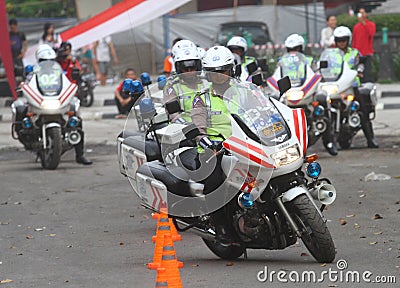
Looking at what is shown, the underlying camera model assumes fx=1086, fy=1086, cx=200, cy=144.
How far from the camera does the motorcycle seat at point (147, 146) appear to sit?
30.2ft

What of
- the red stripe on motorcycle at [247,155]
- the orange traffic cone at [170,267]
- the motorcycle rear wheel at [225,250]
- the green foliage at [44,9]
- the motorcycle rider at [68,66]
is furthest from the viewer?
the green foliage at [44,9]

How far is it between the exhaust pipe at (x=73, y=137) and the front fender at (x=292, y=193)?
7501 millimetres

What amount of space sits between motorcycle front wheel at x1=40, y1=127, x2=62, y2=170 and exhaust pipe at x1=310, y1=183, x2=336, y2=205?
712 centimetres

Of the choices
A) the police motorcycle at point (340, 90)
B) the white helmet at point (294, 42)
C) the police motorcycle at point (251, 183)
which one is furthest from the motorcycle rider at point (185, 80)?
the police motorcycle at point (340, 90)

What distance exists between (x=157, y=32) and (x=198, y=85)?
22.8 metres

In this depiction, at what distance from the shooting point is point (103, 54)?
30.7m

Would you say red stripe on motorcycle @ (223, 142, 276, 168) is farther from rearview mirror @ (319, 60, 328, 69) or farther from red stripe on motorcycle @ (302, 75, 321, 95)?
rearview mirror @ (319, 60, 328, 69)

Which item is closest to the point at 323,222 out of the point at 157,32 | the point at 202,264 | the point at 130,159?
the point at 202,264

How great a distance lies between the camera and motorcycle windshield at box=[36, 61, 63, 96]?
14.7m

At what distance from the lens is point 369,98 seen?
51.5 ft

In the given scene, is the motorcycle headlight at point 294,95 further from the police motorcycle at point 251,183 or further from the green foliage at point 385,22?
the green foliage at point 385,22

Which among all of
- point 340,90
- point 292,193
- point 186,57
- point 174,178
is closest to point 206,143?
point 174,178

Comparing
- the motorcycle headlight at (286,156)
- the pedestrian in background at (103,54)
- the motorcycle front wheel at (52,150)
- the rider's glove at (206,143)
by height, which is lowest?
the pedestrian in background at (103,54)

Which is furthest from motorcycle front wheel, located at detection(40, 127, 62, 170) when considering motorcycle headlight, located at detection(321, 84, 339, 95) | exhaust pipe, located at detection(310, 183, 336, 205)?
exhaust pipe, located at detection(310, 183, 336, 205)
